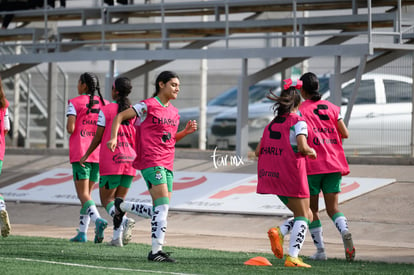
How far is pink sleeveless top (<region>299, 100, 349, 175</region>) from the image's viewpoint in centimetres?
994

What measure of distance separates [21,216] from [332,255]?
6646 mm

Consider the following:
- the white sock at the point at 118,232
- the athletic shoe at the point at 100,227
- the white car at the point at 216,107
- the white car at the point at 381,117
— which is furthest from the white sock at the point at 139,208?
the white car at the point at 216,107

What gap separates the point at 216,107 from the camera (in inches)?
934

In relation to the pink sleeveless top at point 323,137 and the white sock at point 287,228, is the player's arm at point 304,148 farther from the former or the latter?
the white sock at point 287,228

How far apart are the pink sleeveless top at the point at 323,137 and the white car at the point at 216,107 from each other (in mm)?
12172

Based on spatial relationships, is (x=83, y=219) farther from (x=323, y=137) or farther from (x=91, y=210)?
(x=323, y=137)

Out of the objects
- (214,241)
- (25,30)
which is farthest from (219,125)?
(214,241)

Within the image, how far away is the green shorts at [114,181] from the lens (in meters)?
11.2

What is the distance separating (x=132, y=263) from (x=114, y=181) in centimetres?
193

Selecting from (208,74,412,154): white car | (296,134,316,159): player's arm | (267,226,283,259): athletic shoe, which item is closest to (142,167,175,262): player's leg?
(267,226,283,259): athletic shoe

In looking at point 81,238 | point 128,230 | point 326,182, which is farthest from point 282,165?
point 81,238

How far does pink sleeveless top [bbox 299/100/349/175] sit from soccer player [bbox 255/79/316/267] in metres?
0.46

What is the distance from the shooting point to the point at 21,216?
1573cm

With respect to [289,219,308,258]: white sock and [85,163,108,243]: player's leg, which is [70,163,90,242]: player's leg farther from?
[289,219,308,258]: white sock
